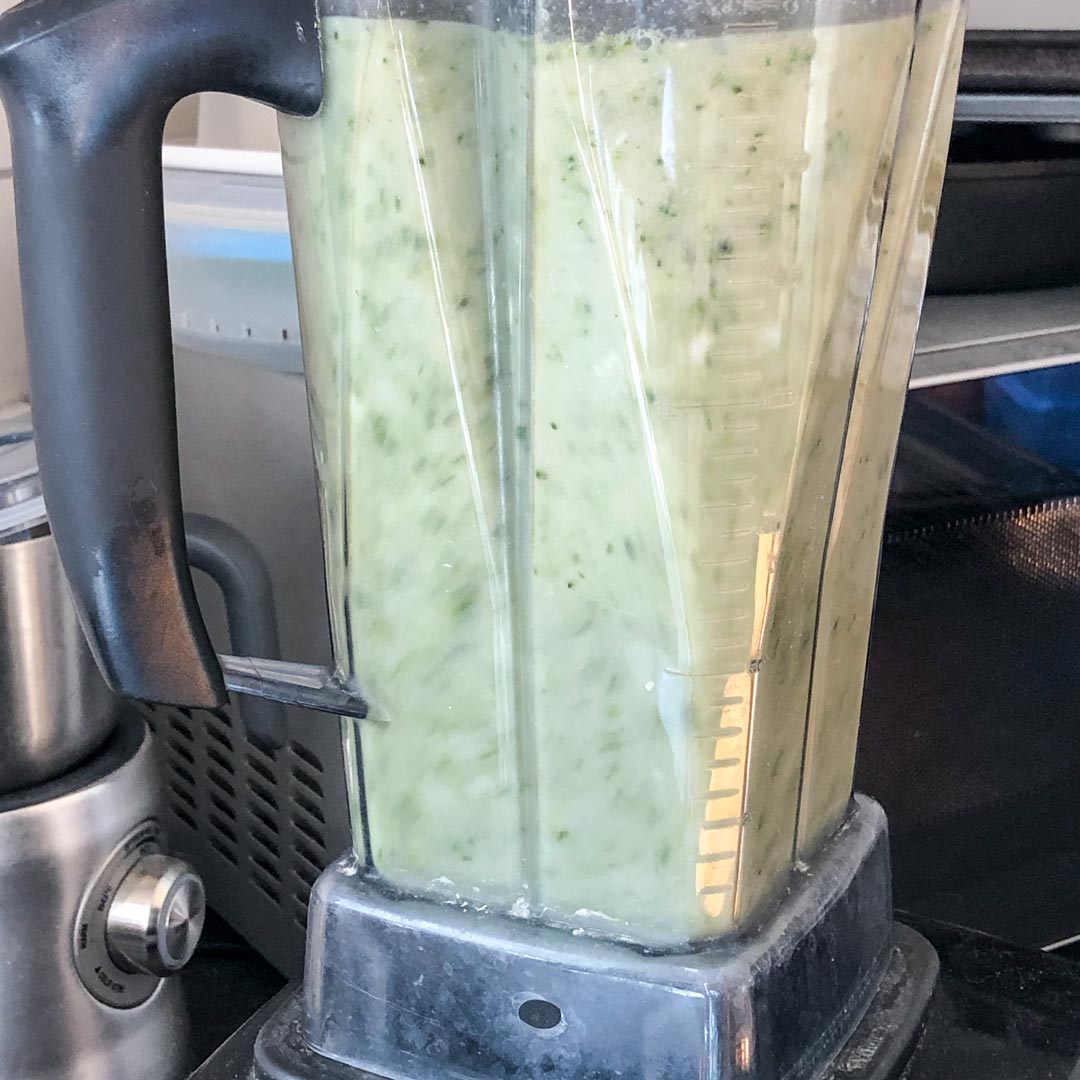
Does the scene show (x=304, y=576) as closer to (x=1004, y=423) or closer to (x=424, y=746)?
(x=424, y=746)

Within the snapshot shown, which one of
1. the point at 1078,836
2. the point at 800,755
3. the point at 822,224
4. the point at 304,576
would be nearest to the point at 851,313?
the point at 822,224

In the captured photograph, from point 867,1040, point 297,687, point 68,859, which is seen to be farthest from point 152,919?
point 867,1040

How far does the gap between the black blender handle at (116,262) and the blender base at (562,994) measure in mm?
110

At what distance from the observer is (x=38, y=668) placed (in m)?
0.45

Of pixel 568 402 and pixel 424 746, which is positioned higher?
pixel 568 402

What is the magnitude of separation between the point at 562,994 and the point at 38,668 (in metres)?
0.23

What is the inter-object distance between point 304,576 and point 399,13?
0.27 m

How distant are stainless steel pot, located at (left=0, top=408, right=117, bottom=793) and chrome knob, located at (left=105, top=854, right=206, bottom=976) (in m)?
0.05

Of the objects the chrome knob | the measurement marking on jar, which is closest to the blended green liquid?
the measurement marking on jar

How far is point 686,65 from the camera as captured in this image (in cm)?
26

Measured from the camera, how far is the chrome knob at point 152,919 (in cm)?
45

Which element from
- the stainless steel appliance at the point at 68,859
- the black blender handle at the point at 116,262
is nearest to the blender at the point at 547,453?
the black blender handle at the point at 116,262

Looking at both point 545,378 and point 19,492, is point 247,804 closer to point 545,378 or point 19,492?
point 19,492

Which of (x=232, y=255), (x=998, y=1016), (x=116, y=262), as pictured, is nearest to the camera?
(x=116, y=262)
